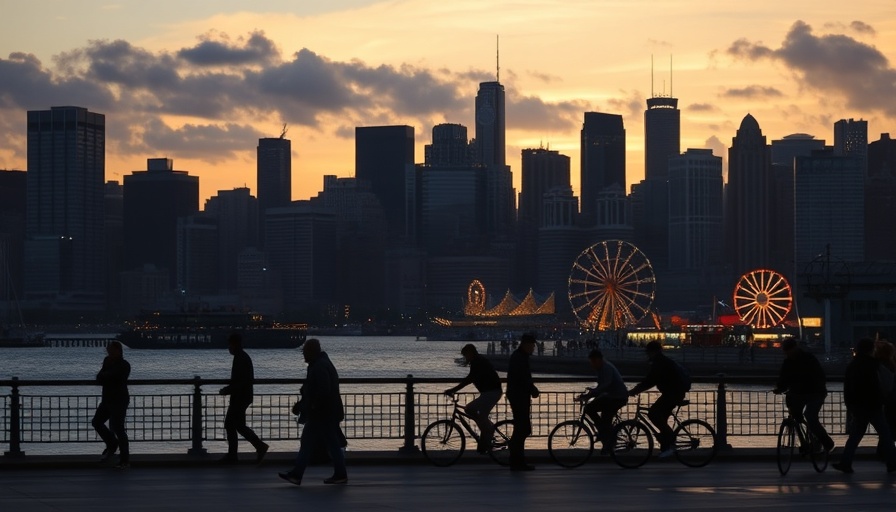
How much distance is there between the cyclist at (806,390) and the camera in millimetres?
24922

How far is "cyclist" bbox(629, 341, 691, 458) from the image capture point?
26.1 metres

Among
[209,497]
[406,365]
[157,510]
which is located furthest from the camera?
[406,365]

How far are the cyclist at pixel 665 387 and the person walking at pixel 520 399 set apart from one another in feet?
5.49

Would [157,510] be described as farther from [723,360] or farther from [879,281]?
[879,281]

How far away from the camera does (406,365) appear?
166 m

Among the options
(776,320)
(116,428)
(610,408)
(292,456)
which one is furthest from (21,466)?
(776,320)

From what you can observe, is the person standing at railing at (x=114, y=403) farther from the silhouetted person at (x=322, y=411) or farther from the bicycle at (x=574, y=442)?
the bicycle at (x=574, y=442)

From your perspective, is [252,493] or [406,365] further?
[406,365]

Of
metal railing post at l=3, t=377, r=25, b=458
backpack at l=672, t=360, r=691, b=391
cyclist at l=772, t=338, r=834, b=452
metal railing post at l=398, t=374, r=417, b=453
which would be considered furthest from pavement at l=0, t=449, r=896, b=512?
backpack at l=672, t=360, r=691, b=391

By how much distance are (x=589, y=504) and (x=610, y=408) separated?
17.3 ft

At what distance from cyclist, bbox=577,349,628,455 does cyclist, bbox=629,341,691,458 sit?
270 mm

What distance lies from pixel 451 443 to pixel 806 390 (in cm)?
556

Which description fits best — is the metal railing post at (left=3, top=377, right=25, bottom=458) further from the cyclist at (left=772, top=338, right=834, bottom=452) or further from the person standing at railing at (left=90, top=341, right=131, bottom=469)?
the cyclist at (left=772, top=338, right=834, bottom=452)

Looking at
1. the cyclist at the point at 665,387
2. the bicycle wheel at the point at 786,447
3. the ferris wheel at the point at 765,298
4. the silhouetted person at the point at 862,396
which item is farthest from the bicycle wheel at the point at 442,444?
the ferris wheel at the point at 765,298
